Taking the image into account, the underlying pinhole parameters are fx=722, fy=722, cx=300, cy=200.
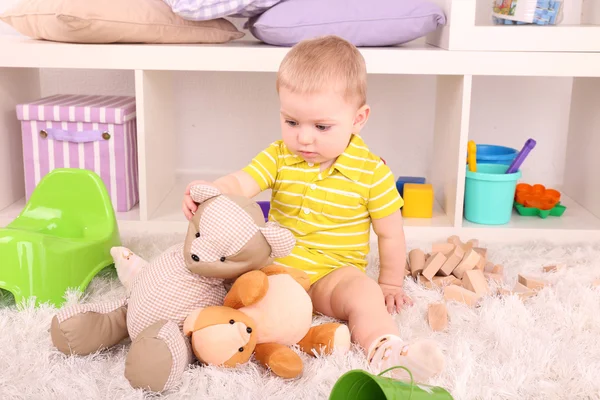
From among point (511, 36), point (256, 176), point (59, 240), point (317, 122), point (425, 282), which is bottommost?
point (425, 282)

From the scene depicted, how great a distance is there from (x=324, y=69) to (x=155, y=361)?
1.61 ft

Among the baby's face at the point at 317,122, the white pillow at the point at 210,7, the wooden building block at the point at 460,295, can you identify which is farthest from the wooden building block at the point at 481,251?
the white pillow at the point at 210,7

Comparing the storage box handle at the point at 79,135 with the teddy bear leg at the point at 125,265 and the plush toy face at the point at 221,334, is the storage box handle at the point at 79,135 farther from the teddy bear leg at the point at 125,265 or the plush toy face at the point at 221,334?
the plush toy face at the point at 221,334

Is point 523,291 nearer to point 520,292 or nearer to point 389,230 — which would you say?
point 520,292

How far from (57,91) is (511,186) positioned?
128 centimetres

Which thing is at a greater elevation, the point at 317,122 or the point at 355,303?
the point at 317,122

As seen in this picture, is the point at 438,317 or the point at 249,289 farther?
the point at 438,317

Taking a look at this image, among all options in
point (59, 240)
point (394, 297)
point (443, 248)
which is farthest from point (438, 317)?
point (59, 240)

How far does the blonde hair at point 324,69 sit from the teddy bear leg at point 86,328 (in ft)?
1.40

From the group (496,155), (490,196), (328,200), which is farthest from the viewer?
(496,155)

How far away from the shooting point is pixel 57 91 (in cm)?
207

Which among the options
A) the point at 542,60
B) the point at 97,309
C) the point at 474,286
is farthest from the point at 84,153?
the point at 542,60

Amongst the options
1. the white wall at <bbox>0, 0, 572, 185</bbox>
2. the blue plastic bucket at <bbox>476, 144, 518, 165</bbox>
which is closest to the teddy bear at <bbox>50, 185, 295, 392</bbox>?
the blue plastic bucket at <bbox>476, 144, 518, 165</bbox>

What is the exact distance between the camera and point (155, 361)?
886 millimetres
